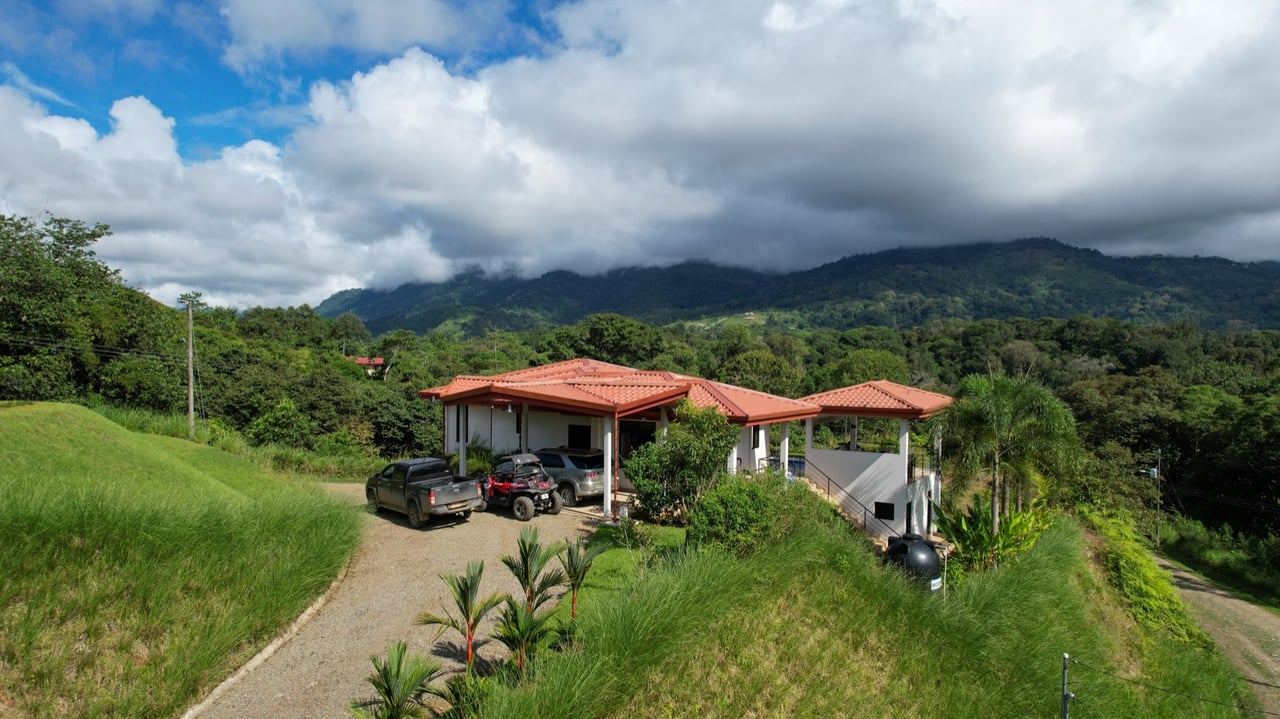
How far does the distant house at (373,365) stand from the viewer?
229 ft

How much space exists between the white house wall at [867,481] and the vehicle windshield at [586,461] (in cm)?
776

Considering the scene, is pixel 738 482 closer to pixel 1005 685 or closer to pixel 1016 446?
pixel 1005 685

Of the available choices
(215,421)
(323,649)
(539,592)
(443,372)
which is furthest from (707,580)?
(443,372)

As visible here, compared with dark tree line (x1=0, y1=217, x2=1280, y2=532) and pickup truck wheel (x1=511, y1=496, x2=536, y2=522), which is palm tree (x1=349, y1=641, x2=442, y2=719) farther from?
dark tree line (x1=0, y1=217, x2=1280, y2=532)

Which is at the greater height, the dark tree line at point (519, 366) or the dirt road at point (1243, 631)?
the dark tree line at point (519, 366)

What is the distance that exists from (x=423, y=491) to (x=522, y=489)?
96.2 inches

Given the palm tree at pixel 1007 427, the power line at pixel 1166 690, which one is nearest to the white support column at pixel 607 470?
the palm tree at pixel 1007 427

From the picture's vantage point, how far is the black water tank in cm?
950

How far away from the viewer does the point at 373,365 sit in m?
76.3

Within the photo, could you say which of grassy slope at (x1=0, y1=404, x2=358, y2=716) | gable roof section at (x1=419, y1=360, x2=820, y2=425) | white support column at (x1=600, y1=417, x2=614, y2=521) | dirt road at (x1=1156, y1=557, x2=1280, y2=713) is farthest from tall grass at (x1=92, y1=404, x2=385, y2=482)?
dirt road at (x1=1156, y1=557, x2=1280, y2=713)

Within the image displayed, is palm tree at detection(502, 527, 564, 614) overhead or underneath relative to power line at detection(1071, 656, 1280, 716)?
overhead

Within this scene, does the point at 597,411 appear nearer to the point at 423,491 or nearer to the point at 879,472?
the point at 423,491

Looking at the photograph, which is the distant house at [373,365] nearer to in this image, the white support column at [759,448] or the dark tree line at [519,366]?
the dark tree line at [519,366]

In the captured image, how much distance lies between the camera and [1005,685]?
7.58 metres
